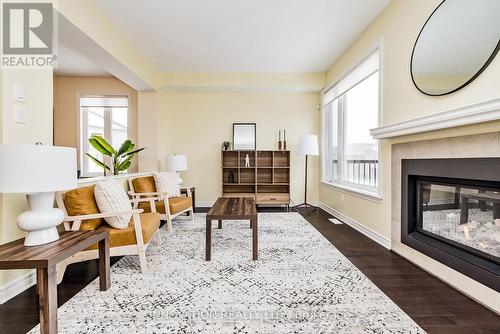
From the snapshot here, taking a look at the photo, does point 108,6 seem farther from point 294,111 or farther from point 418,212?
point 418,212

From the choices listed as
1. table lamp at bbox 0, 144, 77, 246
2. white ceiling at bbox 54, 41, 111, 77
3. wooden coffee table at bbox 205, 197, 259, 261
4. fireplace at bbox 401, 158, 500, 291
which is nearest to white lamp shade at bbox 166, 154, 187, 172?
wooden coffee table at bbox 205, 197, 259, 261

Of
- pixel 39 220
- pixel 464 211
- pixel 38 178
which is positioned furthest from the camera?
pixel 464 211

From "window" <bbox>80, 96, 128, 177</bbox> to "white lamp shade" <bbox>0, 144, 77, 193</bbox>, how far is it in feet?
A: 13.5

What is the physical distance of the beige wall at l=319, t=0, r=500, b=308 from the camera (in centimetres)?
178

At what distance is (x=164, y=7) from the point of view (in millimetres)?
2926

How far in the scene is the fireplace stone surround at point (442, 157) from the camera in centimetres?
171

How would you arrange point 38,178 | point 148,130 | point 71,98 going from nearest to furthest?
point 38,178 < point 148,130 < point 71,98

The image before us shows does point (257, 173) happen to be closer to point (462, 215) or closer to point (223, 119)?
point (223, 119)

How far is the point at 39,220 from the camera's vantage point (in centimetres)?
158

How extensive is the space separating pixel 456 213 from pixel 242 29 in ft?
10.6

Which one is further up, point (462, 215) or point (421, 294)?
point (462, 215)

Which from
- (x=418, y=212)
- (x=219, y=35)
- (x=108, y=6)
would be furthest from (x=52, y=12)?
(x=418, y=212)

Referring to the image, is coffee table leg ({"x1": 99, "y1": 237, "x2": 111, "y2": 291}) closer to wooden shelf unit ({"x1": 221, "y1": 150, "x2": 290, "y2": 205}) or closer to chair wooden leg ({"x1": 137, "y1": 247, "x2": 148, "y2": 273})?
→ chair wooden leg ({"x1": 137, "y1": 247, "x2": 148, "y2": 273})

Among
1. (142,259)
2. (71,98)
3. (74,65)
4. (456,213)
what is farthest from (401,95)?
(71,98)
